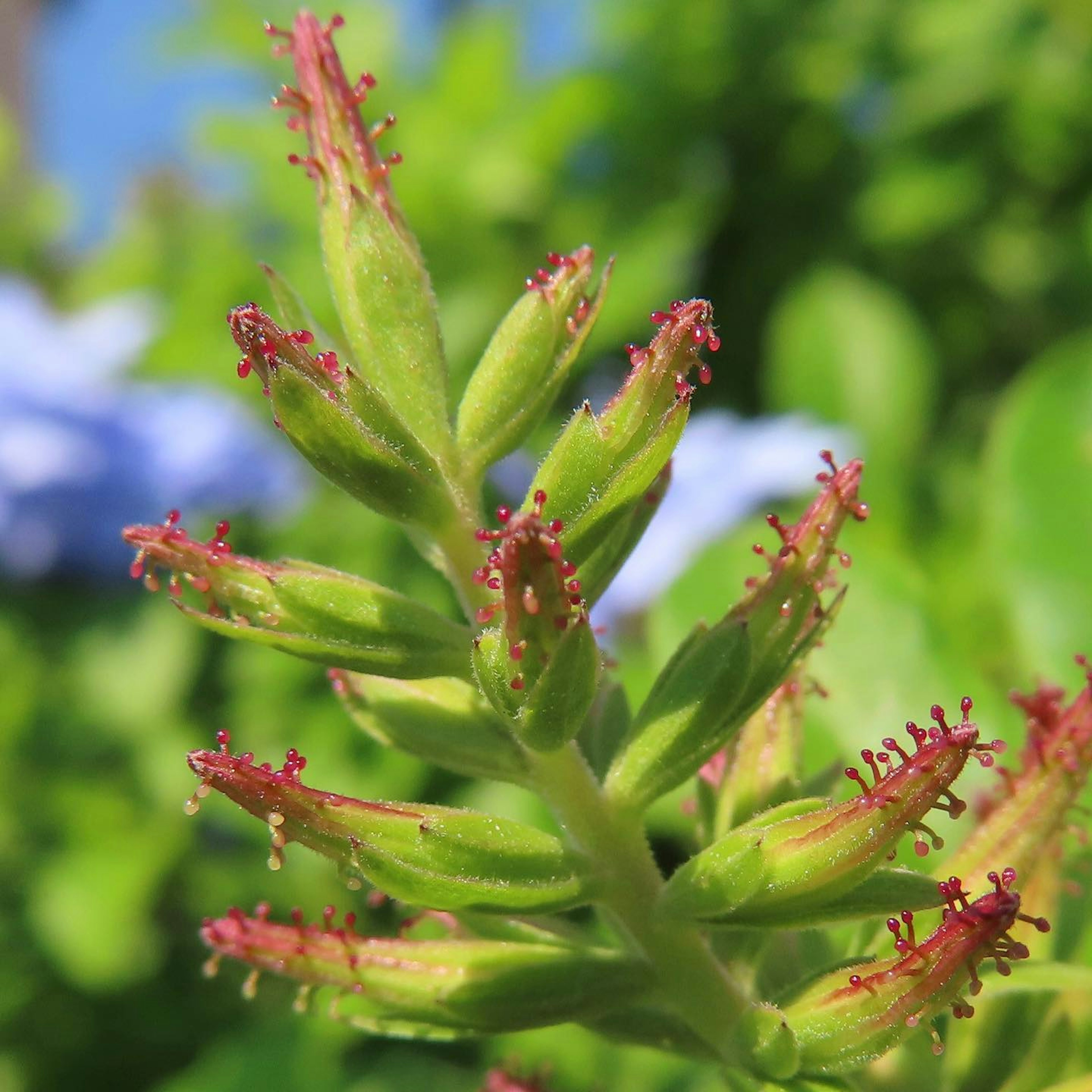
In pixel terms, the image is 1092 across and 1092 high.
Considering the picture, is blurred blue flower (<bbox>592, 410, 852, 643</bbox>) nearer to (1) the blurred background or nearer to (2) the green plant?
(1) the blurred background

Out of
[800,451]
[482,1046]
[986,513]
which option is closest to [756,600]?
[986,513]

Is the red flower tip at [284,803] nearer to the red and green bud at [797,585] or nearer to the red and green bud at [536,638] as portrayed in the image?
the red and green bud at [536,638]

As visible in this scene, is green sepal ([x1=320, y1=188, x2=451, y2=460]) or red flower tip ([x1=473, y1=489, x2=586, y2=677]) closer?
red flower tip ([x1=473, y1=489, x2=586, y2=677])

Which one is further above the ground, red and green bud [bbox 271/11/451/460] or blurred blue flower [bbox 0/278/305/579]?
blurred blue flower [bbox 0/278/305/579]

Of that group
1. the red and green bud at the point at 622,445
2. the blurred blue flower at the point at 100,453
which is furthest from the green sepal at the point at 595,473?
the blurred blue flower at the point at 100,453

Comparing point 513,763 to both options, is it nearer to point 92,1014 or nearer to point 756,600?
point 756,600

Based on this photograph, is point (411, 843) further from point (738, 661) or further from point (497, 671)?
point (738, 661)

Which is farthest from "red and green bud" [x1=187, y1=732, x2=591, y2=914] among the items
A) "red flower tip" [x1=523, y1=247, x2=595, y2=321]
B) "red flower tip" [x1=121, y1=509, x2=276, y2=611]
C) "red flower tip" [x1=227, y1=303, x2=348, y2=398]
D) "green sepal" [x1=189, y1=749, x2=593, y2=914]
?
"red flower tip" [x1=523, y1=247, x2=595, y2=321]
